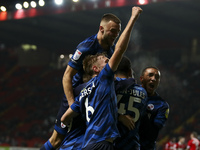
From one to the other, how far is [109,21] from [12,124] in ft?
74.9

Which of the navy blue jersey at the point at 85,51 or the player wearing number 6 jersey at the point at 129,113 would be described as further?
the navy blue jersey at the point at 85,51

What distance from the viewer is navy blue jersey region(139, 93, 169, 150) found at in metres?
3.59

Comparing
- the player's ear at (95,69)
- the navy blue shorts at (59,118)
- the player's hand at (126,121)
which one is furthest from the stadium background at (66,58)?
the player's hand at (126,121)

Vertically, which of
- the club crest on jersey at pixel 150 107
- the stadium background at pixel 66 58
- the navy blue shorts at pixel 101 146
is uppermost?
the navy blue shorts at pixel 101 146

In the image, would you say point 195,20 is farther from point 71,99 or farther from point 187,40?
point 71,99

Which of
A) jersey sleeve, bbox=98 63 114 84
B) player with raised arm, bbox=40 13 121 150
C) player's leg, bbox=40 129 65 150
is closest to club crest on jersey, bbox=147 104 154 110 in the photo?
player with raised arm, bbox=40 13 121 150

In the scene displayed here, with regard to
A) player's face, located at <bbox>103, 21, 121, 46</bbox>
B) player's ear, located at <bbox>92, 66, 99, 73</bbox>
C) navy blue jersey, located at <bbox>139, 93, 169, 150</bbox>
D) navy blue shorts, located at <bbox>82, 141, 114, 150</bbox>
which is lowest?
navy blue jersey, located at <bbox>139, 93, 169, 150</bbox>

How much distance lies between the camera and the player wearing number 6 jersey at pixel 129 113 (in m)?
2.99

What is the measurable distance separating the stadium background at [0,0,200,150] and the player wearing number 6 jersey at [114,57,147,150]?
14351mm

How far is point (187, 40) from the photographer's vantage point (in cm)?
2556

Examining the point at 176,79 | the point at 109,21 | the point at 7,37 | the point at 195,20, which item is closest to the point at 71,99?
the point at 109,21

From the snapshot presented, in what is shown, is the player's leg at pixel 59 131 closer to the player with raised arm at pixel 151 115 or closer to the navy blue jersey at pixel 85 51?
the navy blue jersey at pixel 85 51

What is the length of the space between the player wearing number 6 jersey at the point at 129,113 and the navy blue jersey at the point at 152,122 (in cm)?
46

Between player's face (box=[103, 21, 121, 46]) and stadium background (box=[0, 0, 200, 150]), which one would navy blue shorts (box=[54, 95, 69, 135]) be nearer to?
player's face (box=[103, 21, 121, 46])
